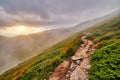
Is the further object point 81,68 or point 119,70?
point 81,68

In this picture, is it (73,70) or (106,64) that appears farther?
(73,70)

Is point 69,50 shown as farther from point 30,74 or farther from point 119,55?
point 119,55

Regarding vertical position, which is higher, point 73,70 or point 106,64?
point 106,64

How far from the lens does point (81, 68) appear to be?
2767 centimetres

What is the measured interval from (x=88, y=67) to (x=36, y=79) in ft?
28.7

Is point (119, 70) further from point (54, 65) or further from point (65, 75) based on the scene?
point (54, 65)

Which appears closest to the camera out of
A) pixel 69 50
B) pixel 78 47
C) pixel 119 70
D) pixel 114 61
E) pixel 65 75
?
pixel 119 70

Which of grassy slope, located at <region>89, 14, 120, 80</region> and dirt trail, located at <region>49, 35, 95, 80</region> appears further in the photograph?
dirt trail, located at <region>49, 35, 95, 80</region>

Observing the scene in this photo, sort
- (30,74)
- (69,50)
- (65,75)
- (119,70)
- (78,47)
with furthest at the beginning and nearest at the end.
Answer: (78,47), (69,50), (30,74), (65,75), (119,70)

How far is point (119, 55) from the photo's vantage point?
27.6 m

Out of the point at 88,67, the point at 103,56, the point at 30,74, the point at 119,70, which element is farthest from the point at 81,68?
the point at 30,74

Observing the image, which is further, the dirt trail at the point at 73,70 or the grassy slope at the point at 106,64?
the dirt trail at the point at 73,70

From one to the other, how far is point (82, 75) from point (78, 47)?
18.2m

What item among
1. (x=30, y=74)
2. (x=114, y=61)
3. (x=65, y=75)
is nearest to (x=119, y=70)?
(x=114, y=61)
